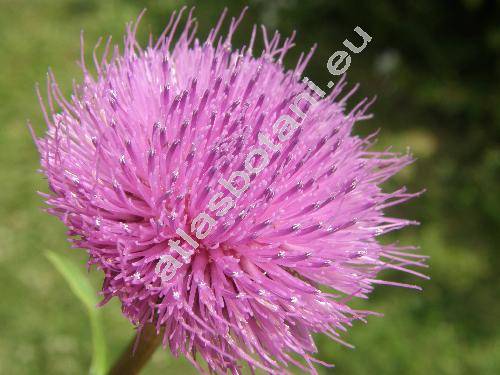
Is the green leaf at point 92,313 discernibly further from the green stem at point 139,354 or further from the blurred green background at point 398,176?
the blurred green background at point 398,176

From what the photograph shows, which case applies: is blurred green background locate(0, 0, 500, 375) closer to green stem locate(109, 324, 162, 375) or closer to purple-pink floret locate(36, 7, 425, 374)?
green stem locate(109, 324, 162, 375)

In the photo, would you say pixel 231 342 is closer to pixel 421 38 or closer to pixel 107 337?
pixel 107 337

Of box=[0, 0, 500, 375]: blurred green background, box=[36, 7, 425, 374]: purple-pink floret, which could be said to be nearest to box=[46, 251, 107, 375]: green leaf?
box=[36, 7, 425, 374]: purple-pink floret

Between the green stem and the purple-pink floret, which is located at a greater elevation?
the purple-pink floret

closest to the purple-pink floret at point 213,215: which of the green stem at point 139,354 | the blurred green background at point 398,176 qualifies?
the green stem at point 139,354

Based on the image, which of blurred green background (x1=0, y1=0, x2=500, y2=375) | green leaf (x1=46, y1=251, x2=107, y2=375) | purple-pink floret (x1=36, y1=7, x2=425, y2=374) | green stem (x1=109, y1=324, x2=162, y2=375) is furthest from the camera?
blurred green background (x1=0, y1=0, x2=500, y2=375)

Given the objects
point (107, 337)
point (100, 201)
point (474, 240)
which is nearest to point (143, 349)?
point (100, 201)

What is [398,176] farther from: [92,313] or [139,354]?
[139,354]

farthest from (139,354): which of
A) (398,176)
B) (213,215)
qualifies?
(398,176)
